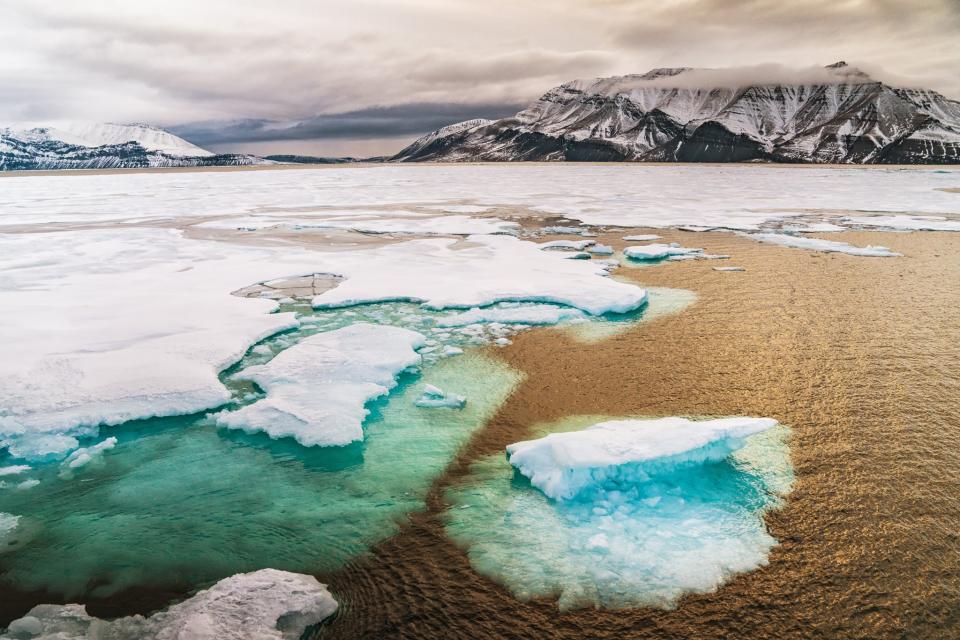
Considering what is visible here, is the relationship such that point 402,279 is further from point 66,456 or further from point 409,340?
point 66,456

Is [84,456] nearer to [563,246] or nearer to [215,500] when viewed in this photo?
[215,500]

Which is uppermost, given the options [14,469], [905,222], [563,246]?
[905,222]

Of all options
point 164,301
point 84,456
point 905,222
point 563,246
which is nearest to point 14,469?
point 84,456

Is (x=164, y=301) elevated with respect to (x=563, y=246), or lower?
lower

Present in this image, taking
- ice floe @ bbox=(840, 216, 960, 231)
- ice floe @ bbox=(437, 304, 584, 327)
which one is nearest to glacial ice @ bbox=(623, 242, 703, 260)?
→ ice floe @ bbox=(437, 304, 584, 327)

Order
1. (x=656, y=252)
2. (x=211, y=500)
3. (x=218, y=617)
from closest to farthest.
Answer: (x=218, y=617), (x=211, y=500), (x=656, y=252)

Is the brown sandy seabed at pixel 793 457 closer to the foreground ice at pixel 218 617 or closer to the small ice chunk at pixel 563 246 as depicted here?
the foreground ice at pixel 218 617

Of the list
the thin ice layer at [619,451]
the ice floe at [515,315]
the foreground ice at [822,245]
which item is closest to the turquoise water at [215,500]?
the thin ice layer at [619,451]

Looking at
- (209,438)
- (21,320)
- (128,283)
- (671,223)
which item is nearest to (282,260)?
(128,283)

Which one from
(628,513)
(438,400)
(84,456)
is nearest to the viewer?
(628,513)
